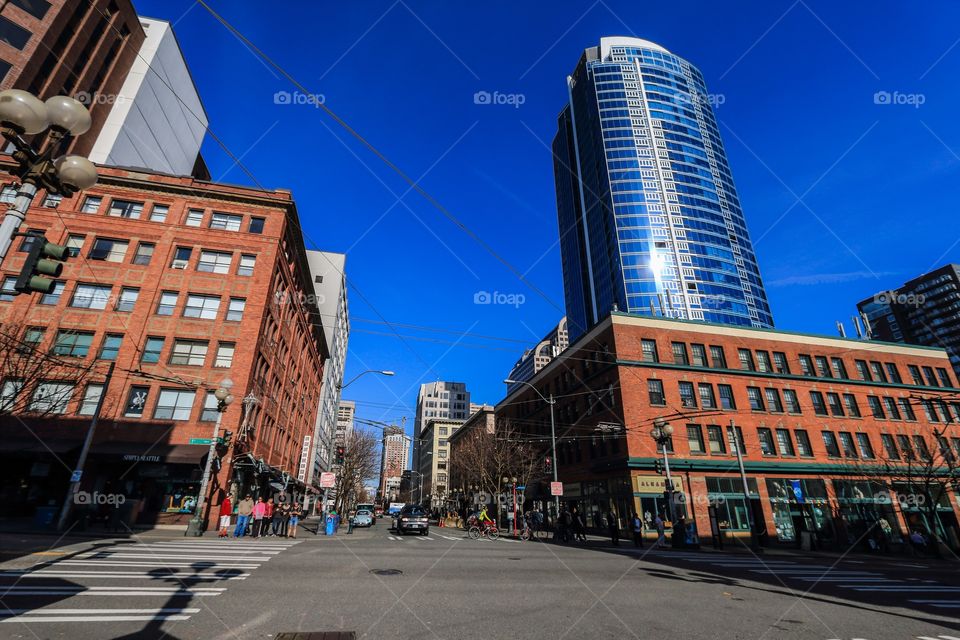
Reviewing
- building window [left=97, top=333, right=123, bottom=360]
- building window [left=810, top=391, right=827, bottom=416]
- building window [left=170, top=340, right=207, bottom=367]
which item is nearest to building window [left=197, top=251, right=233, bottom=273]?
building window [left=170, top=340, right=207, bottom=367]

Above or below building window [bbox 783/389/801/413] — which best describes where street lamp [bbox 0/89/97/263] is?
below

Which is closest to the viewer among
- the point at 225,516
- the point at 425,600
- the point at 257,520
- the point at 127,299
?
the point at 425,600

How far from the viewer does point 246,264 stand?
30375 mm

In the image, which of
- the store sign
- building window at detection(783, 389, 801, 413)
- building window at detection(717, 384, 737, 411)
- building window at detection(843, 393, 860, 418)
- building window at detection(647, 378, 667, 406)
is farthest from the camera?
building window at detection(843, 393, 860, 418)

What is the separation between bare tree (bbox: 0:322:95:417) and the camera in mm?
18219

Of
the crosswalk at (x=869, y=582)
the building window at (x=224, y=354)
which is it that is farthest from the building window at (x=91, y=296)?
the crosswalk at (x=869, y=582)

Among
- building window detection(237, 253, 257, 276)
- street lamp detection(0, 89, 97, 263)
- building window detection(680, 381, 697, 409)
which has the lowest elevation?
street lamp detection(0, 89, 97, 263)

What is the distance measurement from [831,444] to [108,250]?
185 feet

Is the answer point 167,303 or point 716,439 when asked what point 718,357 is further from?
point 167,303

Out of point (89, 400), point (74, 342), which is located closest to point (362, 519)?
point (89, 400)

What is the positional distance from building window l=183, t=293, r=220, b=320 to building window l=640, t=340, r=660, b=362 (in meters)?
31.2

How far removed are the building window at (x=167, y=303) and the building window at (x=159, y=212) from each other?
19.2 ft

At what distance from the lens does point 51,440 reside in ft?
76.9

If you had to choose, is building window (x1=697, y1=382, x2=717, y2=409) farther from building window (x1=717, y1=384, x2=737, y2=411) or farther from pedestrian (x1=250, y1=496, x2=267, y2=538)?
pedestrian (x1=250, y1=496, x2=267, y2=538)
